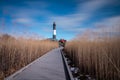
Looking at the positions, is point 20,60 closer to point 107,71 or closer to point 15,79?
point 15,79

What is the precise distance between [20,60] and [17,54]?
284 millimetres

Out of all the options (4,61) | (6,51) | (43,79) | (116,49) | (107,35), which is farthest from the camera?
(6,51)

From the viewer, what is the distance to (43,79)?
12.1 ft

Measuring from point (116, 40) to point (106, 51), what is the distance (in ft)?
1.36

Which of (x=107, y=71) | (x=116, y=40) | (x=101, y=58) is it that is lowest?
(x=107, y=71)

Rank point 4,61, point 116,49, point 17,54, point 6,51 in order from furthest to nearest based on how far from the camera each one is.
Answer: point 17,54 < point 6,51 < point 4,61 < point 116,49

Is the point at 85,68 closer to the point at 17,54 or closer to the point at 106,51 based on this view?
the point at 106,51

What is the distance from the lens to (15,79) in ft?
11.4

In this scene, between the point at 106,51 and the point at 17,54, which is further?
the point at 17,54

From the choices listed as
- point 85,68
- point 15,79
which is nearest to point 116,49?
point 85,68

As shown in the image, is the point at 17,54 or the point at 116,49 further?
the point at 17,54

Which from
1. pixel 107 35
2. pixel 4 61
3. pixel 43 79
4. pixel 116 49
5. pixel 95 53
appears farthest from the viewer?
pixel 4 61

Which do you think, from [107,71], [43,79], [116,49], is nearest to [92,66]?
[107,71]

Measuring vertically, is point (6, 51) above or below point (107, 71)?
above
